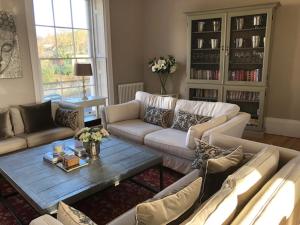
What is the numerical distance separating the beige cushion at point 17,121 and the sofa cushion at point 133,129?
1.17m

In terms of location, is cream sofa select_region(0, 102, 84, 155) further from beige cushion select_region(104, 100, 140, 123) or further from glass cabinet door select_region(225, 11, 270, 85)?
glass cabinet door select_region(225, 11, 270, 85)

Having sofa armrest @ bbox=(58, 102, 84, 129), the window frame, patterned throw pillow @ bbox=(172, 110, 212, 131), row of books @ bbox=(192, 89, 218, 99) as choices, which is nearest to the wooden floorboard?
row of books @ bbox=(192, 89, 218, 99)

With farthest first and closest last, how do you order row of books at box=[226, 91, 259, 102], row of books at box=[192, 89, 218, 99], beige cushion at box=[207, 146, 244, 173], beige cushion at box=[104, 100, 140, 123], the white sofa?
row of books at box=[192, 89, 218, 99], row of books at box=[226, 91, 259, 102], beige cushion at box=[104, 100, 140, 123], the white sofa, beige cushion at box=[207, 146, 244, 173]

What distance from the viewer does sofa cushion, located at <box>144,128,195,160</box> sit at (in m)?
2.72

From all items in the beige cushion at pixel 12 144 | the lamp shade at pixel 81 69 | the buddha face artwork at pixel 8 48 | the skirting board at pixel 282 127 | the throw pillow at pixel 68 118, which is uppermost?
the buddha face artwork at pixel 8 48

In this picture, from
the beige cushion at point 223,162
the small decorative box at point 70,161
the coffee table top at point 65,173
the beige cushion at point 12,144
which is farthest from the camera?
the beige cushion at point 12,144

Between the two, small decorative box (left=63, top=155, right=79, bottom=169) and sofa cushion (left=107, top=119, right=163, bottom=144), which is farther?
sofa cushion (left=107, top=119, right=163, bottom=144)

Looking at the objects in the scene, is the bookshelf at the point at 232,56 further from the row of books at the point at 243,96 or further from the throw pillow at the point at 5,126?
the throw pillow at the point at 5,126

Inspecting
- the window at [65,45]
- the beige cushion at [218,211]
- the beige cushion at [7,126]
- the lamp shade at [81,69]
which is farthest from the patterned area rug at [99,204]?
the window at [65,45]

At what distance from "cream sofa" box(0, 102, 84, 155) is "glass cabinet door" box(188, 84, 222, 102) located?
7.10 ft

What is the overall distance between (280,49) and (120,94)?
9.90 feet

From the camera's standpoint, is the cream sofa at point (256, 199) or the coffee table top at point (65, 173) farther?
the coffee table top at point (65, 173)

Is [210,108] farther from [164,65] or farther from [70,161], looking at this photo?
[164,65]

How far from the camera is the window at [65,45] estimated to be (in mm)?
4098
